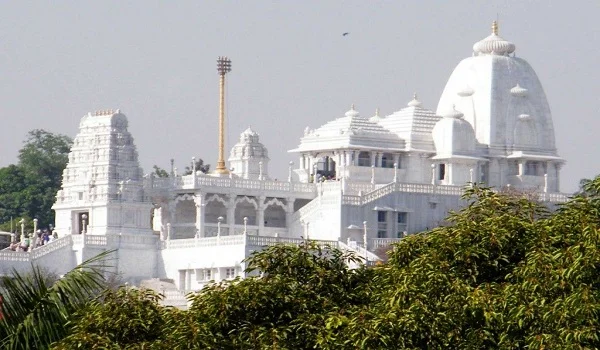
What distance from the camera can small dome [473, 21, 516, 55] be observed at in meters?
132

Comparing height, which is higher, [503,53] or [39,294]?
[503,53]

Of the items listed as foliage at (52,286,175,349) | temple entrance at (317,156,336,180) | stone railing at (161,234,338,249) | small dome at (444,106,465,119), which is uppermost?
small dome at (444,106,465,119)

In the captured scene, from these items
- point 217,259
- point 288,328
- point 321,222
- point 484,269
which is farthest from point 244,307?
point 321,222

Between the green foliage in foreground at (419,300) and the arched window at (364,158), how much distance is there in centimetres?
7695

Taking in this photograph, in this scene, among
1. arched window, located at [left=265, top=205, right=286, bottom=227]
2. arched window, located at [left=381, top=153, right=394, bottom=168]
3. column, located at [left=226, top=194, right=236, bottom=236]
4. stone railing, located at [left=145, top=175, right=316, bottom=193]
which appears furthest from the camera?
arched window, located at [left=381, top=153, right=394, bottom=168]

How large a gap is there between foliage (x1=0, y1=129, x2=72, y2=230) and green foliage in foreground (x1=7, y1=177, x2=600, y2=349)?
92447 millimetres

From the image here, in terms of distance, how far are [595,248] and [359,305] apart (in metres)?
5.32

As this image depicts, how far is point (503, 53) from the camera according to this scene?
13200 cm

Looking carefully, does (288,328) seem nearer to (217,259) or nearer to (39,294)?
(39,294)

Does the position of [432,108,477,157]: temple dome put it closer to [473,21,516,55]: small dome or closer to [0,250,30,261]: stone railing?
[473,21,516,55]: small dome

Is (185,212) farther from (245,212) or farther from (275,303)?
(275,303)

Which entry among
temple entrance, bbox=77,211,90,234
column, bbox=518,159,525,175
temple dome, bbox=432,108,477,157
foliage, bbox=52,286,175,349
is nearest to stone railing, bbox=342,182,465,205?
temple dome, bbox=432,108,477,157

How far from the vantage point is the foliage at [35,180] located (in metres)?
148

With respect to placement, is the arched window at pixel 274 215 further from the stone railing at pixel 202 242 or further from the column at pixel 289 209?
the stone railing at pixel 202 242
